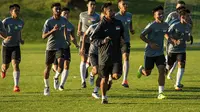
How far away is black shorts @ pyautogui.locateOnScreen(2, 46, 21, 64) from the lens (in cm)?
1571

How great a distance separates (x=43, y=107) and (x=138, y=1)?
2383 inches

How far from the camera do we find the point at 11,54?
52.3 feet

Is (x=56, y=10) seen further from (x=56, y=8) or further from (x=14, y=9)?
(x=14, y=9)

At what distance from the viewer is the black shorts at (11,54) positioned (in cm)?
1571

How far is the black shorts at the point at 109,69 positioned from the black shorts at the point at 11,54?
11.7 ft

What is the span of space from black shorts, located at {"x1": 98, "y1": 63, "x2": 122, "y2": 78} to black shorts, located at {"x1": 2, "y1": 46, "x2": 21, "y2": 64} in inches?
141

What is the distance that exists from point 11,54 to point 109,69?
401cm

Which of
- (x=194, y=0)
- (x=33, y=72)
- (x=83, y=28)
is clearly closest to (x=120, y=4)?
(x=83, y=28)

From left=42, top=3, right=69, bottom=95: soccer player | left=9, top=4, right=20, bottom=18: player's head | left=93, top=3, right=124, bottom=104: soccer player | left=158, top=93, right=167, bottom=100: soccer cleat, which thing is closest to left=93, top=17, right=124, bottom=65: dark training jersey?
left=93, top=3, right=124, bottom=104: soccer player

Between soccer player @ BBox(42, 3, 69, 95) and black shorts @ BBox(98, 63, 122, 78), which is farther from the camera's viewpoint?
soccer player @ BBox(42, 3, 69, 95)

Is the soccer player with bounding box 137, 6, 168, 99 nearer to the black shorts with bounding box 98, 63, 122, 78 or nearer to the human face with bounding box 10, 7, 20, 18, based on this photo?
the black shorts with bounding box 98, 63, 122, 78

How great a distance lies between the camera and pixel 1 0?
66812mm

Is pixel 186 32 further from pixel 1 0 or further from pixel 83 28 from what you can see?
pixel 1 0

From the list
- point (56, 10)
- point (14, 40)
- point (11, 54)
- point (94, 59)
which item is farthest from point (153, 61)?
point (11, 54)
